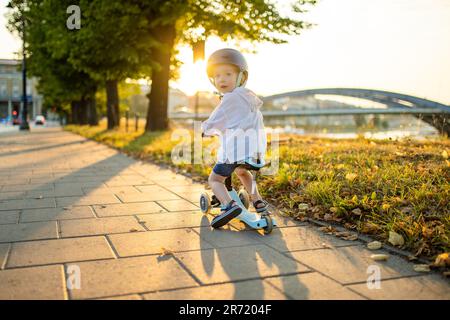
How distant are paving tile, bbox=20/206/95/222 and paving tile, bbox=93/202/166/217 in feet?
0.38

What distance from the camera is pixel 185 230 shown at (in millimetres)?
4031

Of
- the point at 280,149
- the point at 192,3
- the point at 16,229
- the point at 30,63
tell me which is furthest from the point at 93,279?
the point at 30,63

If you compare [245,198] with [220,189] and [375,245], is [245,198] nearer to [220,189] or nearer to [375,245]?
[220,189]

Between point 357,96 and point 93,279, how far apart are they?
52.5 meters

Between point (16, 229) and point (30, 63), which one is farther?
point (30, 63)

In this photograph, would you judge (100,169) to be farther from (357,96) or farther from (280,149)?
(357,96)

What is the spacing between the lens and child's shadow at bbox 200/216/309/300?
260 centimetres

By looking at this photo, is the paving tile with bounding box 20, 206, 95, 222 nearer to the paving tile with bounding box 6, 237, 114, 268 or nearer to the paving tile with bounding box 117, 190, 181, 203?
the paving tile with bounding box 117, 190, 181, 203

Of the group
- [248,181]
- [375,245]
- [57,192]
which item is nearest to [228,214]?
[248,181]

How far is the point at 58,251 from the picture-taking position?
3.37 meters

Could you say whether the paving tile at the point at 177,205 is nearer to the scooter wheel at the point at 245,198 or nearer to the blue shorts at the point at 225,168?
the scooter wheel at the point at 245,198

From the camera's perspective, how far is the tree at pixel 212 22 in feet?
46.4

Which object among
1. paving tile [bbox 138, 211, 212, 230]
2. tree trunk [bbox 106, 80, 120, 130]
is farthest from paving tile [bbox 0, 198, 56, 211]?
tree trunk [bbox 106, 80, 120, 130]
